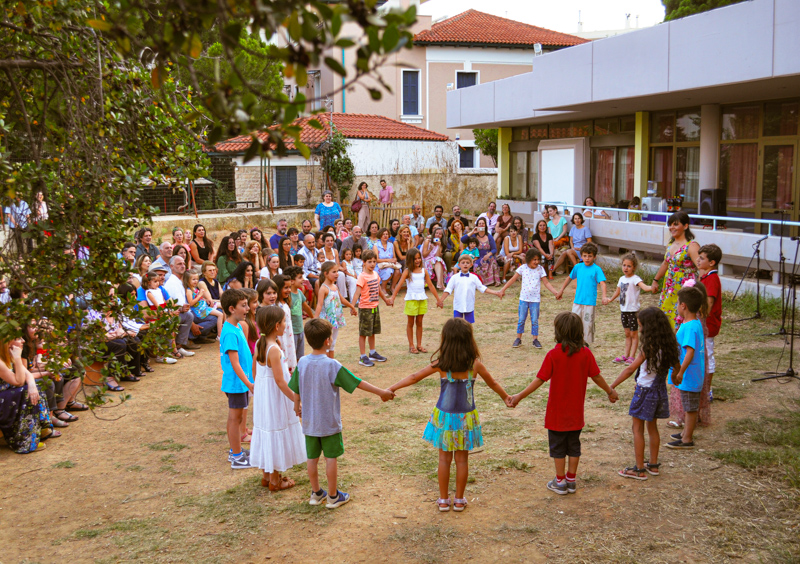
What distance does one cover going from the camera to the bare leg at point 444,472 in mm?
5316

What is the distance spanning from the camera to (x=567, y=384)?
5480mm

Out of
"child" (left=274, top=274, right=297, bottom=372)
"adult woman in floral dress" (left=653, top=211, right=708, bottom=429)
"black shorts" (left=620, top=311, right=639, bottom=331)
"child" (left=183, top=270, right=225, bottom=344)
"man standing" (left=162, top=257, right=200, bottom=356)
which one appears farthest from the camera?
"child" (left=183, top=270, right=225, bottom=344)

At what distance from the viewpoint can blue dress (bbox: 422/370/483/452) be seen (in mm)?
5219

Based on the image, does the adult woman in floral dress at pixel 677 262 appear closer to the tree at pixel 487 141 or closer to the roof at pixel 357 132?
the roof at pixel 357 132

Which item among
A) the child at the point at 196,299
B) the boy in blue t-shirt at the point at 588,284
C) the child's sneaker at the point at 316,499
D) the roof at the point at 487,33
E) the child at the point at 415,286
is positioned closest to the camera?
the child's sneaker at the point at 316,499

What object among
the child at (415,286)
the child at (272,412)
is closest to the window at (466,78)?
the child at (415,286)

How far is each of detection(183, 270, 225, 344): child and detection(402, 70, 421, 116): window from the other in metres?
24.3

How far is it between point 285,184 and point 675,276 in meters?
18.9

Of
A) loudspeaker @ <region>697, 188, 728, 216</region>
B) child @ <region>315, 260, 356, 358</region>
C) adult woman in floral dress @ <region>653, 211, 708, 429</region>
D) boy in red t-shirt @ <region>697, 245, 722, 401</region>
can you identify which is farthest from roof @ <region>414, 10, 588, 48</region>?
boy in red t-shirt @ <region>697, 245, 722, 401</region>

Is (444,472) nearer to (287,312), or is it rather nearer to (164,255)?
(287,312)

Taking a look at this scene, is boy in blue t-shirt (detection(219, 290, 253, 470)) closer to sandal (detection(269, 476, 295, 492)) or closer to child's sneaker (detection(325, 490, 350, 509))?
sandal (detection(269, 476, 295, 492))

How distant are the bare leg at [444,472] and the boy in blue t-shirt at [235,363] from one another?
1.94m

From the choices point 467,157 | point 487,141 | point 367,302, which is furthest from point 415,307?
point 467,157

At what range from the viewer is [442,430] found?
5254 mm
